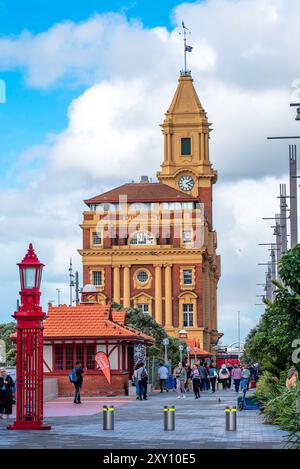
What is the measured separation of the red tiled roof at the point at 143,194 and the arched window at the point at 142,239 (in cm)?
493

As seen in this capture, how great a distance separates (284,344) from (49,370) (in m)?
21.9

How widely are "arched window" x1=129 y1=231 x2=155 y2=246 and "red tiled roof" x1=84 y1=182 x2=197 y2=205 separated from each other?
4.93 metres

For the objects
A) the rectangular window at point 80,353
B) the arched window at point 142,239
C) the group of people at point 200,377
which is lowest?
the group of people at point 200,377

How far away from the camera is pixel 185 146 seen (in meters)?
149

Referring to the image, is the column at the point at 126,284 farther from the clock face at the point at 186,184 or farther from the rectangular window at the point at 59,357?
the rectangular window at the point at 59,357

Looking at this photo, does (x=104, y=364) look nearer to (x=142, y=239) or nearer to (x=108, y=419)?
(x=108, y=419)

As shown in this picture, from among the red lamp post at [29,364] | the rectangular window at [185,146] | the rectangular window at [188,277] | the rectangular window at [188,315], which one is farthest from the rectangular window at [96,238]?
the red lamp post at [29,364]

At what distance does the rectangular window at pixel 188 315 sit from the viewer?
132 meters

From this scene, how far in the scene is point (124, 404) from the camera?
143 feet

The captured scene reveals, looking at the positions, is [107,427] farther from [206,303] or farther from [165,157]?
[165,157]

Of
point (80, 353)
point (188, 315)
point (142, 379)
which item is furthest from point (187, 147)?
point (142, 379)

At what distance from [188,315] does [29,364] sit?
4096 inches

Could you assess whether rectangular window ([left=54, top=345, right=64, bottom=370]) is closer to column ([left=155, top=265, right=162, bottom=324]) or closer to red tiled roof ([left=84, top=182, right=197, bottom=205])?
column ([left=155, top=265, right=162, bottom=324])

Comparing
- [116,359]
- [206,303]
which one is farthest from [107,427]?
[206,303]
